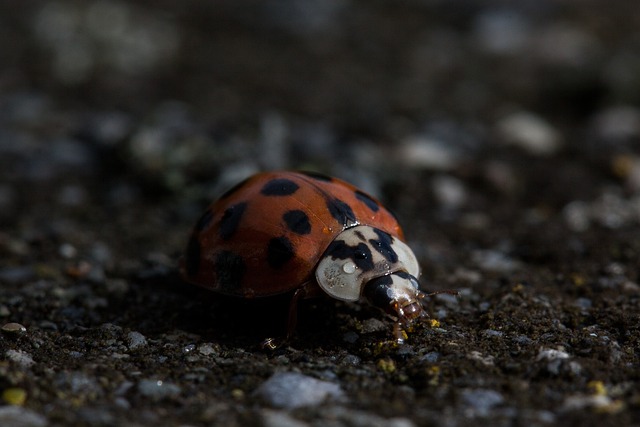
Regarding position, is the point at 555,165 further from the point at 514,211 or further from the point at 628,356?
the point at 628,356

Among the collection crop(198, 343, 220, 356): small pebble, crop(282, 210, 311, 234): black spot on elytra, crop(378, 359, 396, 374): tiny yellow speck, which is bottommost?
crop(198, 343, 220, 356): small pebble

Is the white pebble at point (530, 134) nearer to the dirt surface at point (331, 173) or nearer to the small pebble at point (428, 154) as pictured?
the dirt surface at point (331, 173)

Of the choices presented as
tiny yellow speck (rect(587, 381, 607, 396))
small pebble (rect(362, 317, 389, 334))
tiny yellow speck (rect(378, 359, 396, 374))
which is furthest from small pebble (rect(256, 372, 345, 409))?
tiny yellow speck (rect(587, 381, 607, 396))

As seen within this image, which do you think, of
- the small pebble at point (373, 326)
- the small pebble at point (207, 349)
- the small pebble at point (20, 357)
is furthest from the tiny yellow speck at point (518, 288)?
the small pebble at point (20, 357)

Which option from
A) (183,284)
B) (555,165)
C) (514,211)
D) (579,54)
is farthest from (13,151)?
(579,54)

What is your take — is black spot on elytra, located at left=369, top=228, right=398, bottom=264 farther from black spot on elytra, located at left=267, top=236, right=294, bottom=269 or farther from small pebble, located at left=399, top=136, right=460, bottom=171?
small pebble, located at left=399, top=136, right=460, bottom=171

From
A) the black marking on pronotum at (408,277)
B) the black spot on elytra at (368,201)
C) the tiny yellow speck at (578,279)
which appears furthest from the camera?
the tiny yellow speck at (578,279)

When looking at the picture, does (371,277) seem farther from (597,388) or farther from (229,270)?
(597,388)
